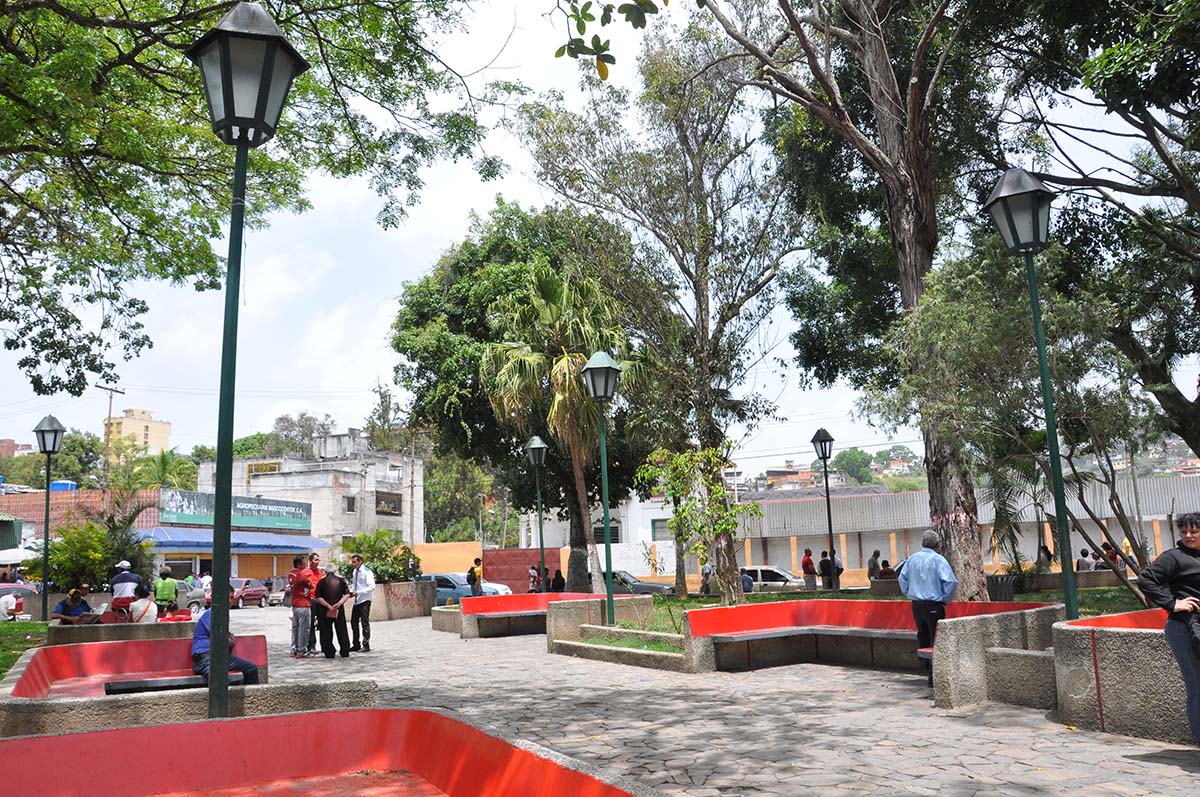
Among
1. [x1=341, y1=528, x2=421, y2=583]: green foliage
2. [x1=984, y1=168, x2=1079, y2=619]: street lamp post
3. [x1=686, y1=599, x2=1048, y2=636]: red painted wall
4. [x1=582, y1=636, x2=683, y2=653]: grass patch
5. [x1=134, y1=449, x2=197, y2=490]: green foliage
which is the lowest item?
[x1=582, y1=636, x2=683, y2=653]: grass patch

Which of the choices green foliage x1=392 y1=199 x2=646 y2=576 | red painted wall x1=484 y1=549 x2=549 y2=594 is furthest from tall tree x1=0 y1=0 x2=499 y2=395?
red painted wall x1=484 y1=549 x2=549 y2=594

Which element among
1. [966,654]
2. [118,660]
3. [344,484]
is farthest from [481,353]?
[344,484]

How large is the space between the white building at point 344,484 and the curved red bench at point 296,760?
158ft

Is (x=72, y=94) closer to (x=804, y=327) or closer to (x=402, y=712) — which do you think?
(x=402, y=712)

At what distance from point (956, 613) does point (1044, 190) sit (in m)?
5.10

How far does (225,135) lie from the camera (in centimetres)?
572

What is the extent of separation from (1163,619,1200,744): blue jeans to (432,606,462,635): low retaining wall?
15.4m

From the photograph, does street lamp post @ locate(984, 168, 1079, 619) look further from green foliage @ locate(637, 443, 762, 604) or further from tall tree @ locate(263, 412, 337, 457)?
tall tree @ locate(263, 412, 337, 457)

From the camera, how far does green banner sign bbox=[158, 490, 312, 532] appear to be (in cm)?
4478

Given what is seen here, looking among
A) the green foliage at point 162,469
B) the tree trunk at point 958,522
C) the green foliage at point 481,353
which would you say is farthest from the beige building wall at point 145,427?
the tree trunk at point 958,522

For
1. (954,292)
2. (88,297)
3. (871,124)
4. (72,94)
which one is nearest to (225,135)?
(72,94)

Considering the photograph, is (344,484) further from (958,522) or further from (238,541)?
(958,522)

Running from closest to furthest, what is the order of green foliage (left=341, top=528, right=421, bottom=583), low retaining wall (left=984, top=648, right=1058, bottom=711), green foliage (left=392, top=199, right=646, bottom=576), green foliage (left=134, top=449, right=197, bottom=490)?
low retaining wall (left=984, top=648, right=1058, bottom=711), green foliage (left=341, top=528, right=421, bottom=583), green foliage (left=392, top=199, right=646, bottom=576), green foliage (left=134, top=449, right=197, bottom=490)

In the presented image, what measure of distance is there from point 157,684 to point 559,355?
16.1 meters
